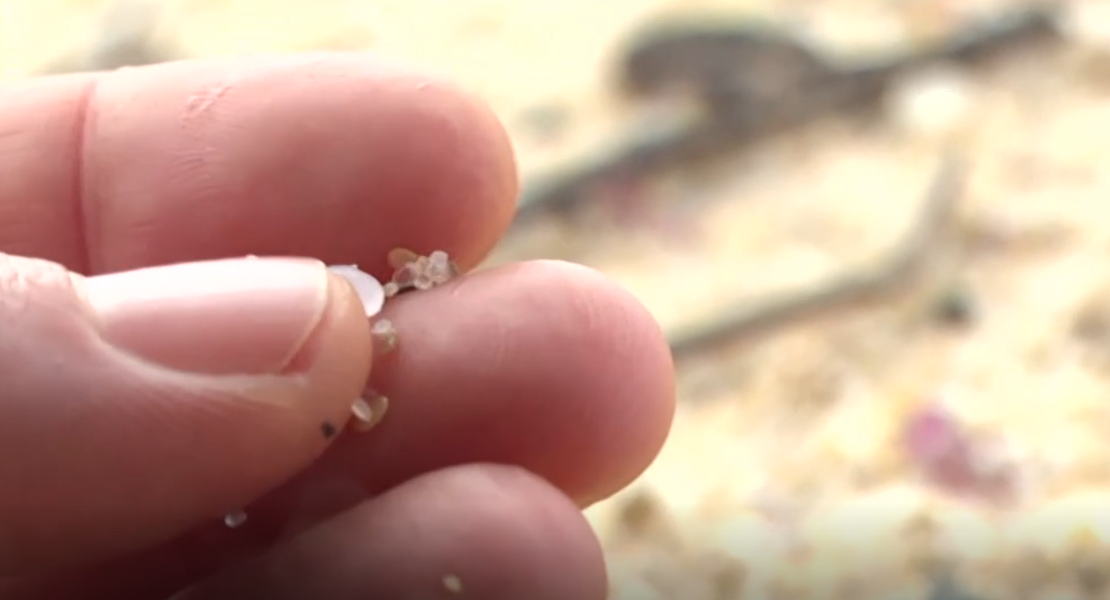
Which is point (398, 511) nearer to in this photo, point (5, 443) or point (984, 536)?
point (5, 443)

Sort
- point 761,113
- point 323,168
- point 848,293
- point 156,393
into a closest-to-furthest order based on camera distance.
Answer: point 156,393
point 323,168
point 848,293
point 761,113

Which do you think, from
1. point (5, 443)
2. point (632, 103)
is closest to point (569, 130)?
point (632, 103)

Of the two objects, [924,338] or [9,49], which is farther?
[9,49]

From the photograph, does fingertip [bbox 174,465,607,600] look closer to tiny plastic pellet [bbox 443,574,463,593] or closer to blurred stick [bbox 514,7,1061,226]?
tiny plastic pellet [bbox 443,574,463,593]

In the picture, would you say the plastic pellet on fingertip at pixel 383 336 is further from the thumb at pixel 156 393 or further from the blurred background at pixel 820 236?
the blurred background at pixel 820 236

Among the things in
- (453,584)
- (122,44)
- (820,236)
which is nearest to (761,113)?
(820,236)

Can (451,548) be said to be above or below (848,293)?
below

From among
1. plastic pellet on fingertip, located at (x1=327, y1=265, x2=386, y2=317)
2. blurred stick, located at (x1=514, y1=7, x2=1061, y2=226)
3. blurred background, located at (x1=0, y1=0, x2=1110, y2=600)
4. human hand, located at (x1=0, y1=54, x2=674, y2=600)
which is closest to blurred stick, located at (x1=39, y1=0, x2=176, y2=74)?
blurred background, located at (x1=0, y1=0, x2=1110, y2=600)

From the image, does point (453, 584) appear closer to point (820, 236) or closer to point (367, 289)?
point (367, 289)
